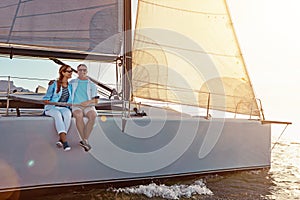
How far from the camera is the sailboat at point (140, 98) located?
4086mm

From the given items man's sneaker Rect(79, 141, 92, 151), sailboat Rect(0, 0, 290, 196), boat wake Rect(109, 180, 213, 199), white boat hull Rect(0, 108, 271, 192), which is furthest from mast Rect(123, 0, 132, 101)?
boat wake Rect(109, 180, 213, 199)

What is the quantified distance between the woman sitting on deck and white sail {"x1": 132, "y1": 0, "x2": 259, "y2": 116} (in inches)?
73.7

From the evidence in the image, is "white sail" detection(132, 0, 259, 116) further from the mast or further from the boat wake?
the boat wake

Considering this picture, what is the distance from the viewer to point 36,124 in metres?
3.99

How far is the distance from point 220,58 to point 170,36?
95cm

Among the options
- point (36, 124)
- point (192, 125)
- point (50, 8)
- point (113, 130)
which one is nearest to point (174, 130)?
point (192, 125)

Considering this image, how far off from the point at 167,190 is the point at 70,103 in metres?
1.76

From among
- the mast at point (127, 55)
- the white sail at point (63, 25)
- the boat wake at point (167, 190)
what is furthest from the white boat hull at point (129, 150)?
the white sail at point (63, 25)

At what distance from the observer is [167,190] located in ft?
16.3

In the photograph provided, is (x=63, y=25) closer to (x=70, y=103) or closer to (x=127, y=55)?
(x=127, y=55)

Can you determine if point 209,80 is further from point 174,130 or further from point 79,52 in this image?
point 79,52

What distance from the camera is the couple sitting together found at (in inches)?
161

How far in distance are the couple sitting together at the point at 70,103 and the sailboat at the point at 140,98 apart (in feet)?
0.32

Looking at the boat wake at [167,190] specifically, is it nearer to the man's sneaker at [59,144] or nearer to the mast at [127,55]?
the man's sneaker at [59,144]
